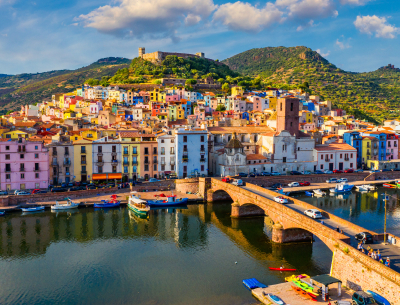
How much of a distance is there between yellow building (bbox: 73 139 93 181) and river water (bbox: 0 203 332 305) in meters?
10.8

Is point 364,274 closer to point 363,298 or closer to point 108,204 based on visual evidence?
point 363,298

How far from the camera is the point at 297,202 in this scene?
128 ft

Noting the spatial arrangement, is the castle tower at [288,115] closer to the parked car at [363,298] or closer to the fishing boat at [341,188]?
the fishing boat at [341,188]

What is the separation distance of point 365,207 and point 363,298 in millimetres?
33434

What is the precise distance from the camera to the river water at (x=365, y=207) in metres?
43.5

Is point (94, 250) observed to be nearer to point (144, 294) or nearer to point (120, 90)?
point (144, 294)

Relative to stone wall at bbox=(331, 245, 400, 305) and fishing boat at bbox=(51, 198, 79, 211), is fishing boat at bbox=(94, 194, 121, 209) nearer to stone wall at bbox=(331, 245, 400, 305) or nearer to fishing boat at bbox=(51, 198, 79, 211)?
fishing boat at bbox=(51, 198, 79, 211)

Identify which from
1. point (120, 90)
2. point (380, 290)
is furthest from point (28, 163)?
point (120, 90)

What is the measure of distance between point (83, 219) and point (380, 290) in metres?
34.1

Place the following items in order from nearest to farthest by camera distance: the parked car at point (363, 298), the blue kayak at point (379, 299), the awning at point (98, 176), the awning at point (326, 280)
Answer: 1. the blue kayak at point (379, 299)
2. the parked car at point (363, 298)
3. the awning at point (326, 280)
4. the awning at point (98, 176)

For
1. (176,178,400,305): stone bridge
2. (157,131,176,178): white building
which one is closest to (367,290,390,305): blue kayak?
(176,178,400,305): stone bridge

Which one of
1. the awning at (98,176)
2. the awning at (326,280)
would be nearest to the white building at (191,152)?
the awning at (98,176)

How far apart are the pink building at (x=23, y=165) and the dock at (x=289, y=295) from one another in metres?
39.3

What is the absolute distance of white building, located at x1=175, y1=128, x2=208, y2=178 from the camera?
59812 millimetres
